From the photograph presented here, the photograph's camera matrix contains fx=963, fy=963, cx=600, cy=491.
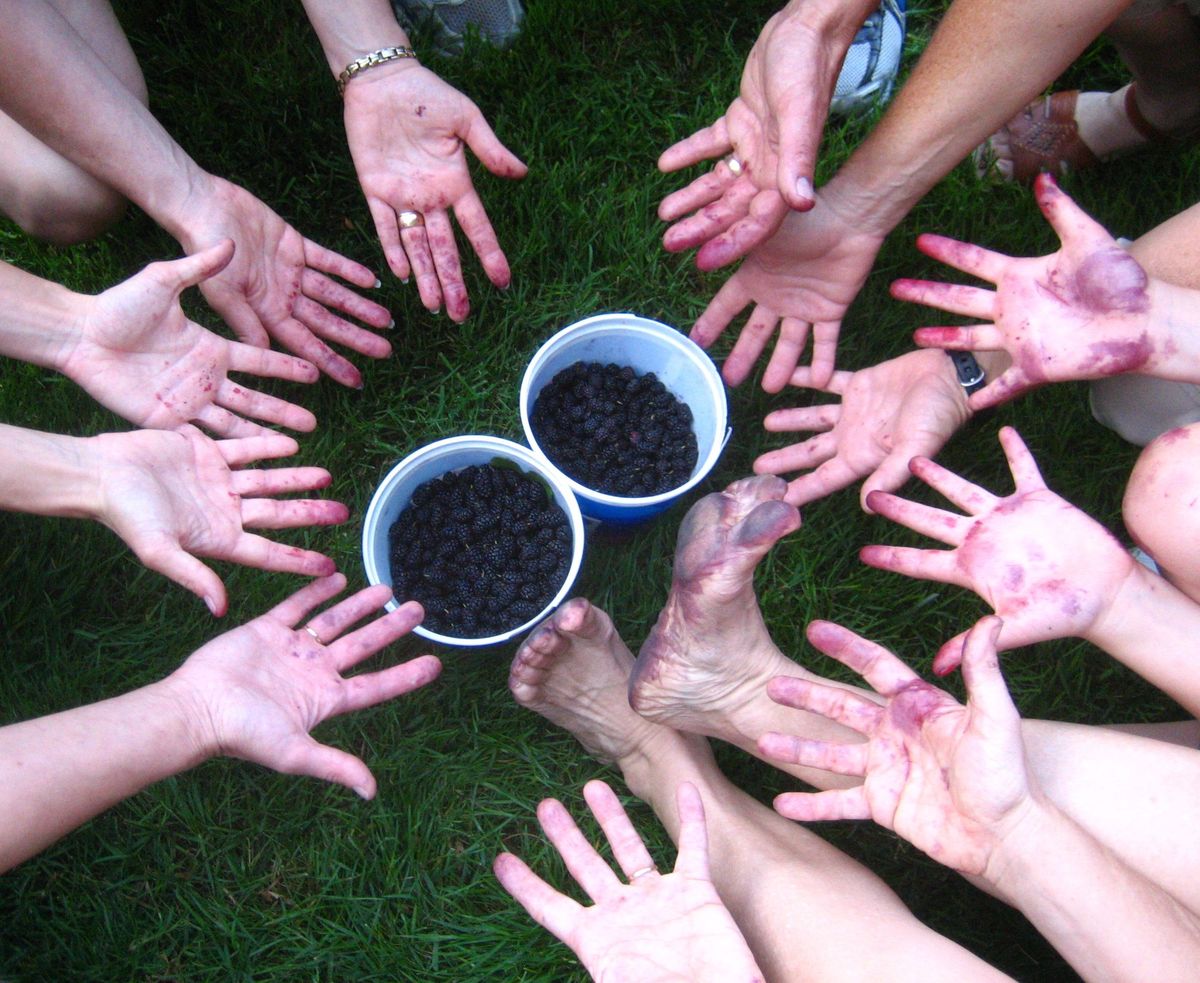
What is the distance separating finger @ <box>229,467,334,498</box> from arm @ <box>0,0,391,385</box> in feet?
0.94

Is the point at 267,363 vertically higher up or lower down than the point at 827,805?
higher up

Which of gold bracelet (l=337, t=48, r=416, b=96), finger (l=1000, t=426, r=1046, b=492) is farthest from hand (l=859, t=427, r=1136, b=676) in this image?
gold bracelet (l=337, t=48, r=416, b=96)

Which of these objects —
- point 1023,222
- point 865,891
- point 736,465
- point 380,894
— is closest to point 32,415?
point 380,894

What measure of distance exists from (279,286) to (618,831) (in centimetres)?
117

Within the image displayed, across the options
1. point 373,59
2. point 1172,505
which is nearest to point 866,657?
point 1172,505

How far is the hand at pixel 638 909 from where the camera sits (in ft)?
4.33

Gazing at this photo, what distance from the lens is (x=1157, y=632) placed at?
1.46 meters

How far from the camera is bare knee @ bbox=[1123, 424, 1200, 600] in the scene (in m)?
1.42

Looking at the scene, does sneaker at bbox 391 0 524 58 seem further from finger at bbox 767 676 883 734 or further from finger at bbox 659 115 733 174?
finger at bbox 767 676 883 734

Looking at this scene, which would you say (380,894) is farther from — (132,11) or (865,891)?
(132,11)

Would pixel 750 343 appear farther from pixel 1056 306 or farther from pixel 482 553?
pixel 482 553

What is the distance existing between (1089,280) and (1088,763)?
737mm

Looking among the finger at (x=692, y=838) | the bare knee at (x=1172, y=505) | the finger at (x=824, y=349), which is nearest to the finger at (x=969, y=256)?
the finger at (x=824, y=349)

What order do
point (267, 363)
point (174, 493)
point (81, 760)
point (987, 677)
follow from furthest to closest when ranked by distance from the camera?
point (267, 363) < point (174, 493) < point (81, 760) < point (987, 677)
